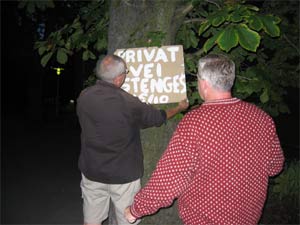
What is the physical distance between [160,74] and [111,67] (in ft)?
1.26

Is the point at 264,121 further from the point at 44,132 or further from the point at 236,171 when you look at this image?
the point at 44,132

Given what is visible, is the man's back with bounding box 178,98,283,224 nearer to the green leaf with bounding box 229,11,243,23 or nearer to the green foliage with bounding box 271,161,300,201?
the green leaf with bounding box 229,11,243,23

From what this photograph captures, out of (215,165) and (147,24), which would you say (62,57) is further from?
(215,165)

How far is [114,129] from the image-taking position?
107 inches

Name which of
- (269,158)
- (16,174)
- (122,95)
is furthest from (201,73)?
(16,174)

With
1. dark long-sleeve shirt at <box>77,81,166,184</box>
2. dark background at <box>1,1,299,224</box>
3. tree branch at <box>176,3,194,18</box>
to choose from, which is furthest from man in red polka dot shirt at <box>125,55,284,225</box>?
dark background at <box>1,1,299,224</box>

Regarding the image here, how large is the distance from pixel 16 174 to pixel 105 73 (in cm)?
552

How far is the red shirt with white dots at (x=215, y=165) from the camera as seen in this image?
1888 millimetres

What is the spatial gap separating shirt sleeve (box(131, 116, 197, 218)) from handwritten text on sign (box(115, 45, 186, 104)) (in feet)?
3.12

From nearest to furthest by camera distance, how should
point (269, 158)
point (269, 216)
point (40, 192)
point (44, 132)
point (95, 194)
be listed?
point (269, 158)
point (95, 194)
point (269, 216)
point (40, 192)
point (44, 132)

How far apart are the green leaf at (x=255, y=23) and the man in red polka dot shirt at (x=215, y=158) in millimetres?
281

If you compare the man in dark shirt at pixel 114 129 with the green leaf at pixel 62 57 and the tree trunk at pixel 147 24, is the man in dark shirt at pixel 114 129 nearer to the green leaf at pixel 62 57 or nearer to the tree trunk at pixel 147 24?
the tree trunk at pixel 147 24

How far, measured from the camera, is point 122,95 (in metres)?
2.71

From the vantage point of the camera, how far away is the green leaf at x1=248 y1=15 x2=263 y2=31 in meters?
2.05
